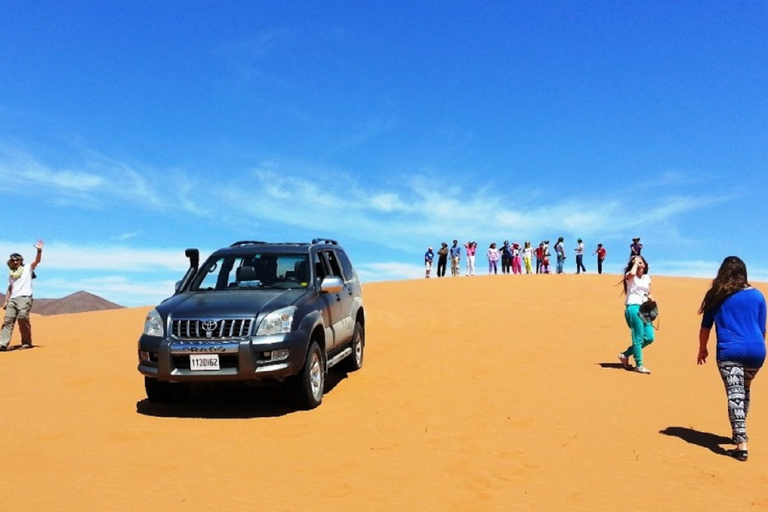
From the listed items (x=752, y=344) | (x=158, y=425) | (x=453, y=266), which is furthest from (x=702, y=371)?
(x=453, y=266)

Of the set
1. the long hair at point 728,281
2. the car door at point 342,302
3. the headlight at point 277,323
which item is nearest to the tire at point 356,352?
the car door at point 342,302

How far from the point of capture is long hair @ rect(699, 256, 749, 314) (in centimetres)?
616

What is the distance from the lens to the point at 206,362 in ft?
23.1

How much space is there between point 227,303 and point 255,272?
3.86 feet

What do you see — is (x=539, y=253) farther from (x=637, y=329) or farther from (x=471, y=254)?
(x=637, y=329)

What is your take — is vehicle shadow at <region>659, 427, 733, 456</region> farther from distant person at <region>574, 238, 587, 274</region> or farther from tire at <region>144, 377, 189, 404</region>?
distant person at <region>574, 238, 587, 274</region>

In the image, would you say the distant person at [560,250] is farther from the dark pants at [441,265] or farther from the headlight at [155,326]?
the headlight at [155,326]

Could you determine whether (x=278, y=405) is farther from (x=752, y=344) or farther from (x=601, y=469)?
(x=752, y=344)

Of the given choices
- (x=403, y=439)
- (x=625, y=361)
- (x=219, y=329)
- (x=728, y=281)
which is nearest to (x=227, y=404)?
(x=219, y=329)

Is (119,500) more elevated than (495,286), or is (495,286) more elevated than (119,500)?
(495,286)

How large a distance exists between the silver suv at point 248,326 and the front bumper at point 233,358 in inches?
0.4

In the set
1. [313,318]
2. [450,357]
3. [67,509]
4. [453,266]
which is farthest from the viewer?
[453,266]

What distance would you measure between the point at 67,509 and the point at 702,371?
1052 cm

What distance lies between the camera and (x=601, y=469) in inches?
224
